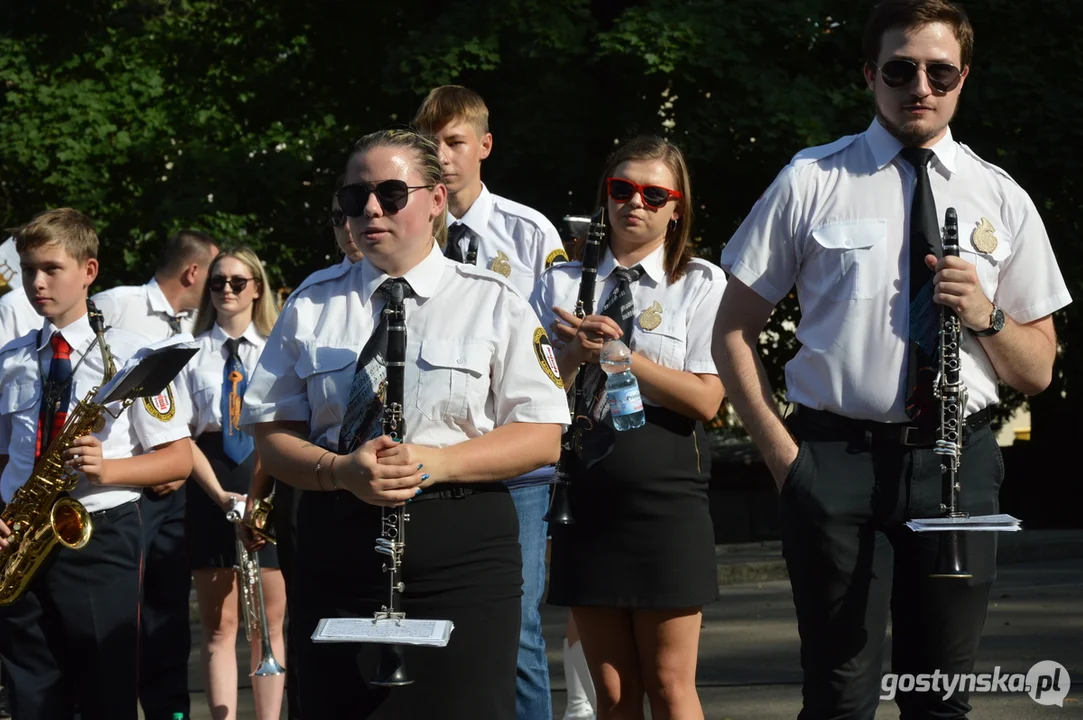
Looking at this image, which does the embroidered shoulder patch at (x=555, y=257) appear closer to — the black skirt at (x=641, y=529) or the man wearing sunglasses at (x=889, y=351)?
the black skirt at (x=641, y=529)

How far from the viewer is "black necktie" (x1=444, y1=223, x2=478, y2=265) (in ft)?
19.1

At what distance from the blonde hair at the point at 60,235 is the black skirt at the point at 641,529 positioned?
6.94 ft

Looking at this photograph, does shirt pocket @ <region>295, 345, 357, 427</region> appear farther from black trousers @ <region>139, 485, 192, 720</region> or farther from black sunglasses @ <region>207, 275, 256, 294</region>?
black sunglasses @ <region>207, 275, 256, 294</region>

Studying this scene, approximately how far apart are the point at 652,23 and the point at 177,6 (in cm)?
1061

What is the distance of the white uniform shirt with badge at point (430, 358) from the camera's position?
3.86 m

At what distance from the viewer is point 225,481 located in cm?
757

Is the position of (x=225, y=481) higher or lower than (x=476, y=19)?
lower

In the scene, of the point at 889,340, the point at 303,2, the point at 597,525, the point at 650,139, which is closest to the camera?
the point at 889,340

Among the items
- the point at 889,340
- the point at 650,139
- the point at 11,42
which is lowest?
the point at 889,340

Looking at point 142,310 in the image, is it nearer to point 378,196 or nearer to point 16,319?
point 16,319

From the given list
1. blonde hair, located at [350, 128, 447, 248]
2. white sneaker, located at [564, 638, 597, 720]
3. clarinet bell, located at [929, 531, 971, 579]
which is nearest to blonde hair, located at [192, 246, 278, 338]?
white sneaker, located at [564, 638, 597, 720]

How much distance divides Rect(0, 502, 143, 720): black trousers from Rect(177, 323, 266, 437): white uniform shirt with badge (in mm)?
1900

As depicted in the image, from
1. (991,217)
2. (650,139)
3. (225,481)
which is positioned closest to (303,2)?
(225,481)

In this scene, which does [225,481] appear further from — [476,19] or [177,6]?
[177,6]
